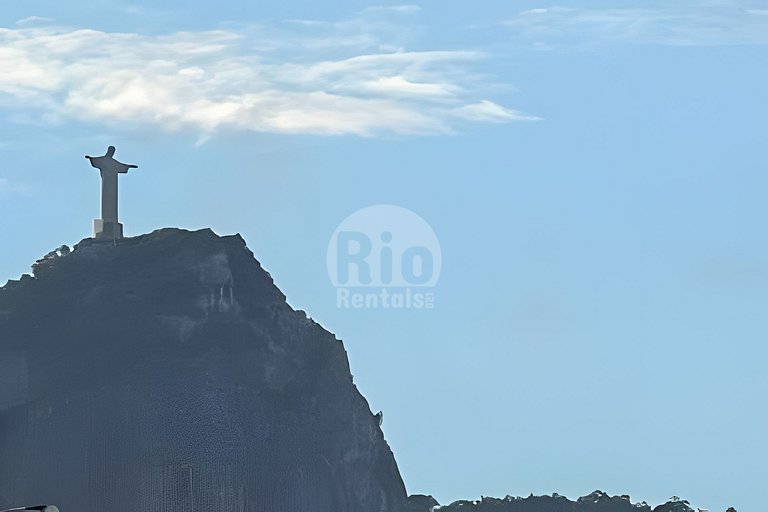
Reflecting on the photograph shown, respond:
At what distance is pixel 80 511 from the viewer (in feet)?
639

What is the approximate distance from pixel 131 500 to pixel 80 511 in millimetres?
6171

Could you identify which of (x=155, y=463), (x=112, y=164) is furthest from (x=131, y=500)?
(x=112, y=164)

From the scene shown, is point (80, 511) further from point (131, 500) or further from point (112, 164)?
point (112, 164)

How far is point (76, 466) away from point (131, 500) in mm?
8180

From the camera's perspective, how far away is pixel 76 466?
197625mm

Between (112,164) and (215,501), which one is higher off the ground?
(112,164)

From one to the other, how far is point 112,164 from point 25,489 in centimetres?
4049

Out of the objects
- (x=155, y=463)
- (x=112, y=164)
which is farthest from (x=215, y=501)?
(x=112, y=164)

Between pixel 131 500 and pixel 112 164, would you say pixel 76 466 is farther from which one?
pixel 112 164

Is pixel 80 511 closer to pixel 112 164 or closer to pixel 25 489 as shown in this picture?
pixel 25 489

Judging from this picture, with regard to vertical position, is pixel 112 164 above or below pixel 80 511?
above

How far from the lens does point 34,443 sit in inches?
7820

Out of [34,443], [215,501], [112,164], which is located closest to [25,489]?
[34,443]

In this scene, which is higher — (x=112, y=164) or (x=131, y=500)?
(x=112, y=164)
